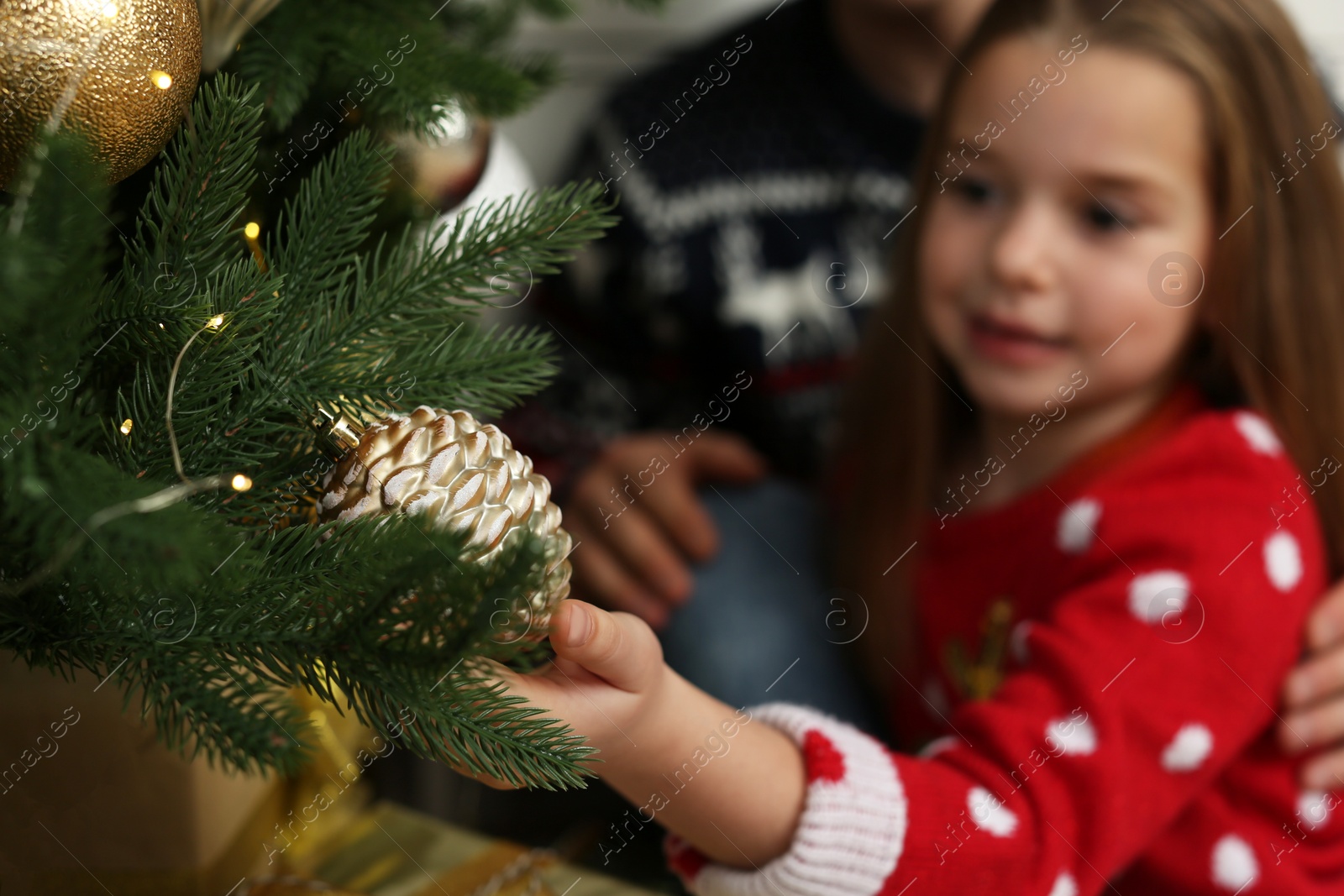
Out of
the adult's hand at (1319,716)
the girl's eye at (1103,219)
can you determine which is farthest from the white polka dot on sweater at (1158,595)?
the girl's eye at (1103,219)

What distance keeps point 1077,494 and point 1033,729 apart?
9.0 inches

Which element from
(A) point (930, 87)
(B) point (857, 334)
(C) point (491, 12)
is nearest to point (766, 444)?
(B) point (857, 334)

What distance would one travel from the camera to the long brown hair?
77 centimetres

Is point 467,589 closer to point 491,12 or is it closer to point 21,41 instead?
point 21,41

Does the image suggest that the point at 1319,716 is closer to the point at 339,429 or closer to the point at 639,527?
the point at 639,527

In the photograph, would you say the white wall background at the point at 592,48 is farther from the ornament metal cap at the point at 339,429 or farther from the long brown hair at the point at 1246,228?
the ornament metal cap at the point at 339,429

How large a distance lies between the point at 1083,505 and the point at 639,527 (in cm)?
38

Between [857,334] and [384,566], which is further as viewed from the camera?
[857,334]

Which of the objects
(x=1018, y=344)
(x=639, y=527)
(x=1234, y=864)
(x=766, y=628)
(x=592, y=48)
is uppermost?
(x=592, y=48)

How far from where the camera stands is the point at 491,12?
→ 2.55ft

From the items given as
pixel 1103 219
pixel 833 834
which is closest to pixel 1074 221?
pixel 1103 219

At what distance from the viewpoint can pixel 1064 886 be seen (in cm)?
58

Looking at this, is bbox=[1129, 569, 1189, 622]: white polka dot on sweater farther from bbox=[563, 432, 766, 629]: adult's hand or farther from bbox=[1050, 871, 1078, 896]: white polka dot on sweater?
bbox=[563, 432, 766, 629]: adult's hand

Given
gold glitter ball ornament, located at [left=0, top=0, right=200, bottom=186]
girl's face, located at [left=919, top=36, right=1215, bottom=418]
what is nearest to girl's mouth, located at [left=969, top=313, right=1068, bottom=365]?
girl's face, located at [left=919, top=36, right=1215, bottom=418]
